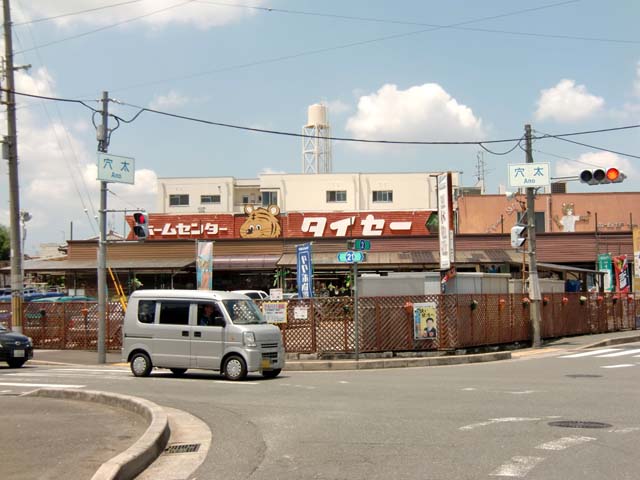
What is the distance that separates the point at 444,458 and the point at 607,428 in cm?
292

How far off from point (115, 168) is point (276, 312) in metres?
6.79

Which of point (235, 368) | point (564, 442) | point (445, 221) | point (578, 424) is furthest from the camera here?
point (445, 221)

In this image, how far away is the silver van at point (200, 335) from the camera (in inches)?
656

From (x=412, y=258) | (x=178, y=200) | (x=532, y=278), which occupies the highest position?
(x=178, y=200)

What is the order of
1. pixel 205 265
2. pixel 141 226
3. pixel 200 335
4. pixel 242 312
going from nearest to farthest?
pixel 200 335 → pixel 242 312 → pixel 141 226 → pixel 205 265

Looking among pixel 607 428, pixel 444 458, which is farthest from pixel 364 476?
pixel 607 428

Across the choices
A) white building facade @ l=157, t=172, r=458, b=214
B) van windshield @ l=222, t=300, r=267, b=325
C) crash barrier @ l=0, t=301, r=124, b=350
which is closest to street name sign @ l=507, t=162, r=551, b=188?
van windshield @ l=222, t=300, r=267, b=325

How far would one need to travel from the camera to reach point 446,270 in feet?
75.0

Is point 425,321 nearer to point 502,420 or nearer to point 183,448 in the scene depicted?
point 502,420

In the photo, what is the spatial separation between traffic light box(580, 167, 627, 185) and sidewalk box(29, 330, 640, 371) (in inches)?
223

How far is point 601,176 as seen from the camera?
2120 cm

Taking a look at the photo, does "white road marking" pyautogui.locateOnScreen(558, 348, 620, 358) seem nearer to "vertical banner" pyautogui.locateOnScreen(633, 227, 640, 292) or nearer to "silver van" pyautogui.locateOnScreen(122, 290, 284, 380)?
"silver van" pyautogui.locateOnScreen(122, 290, 284, 380)

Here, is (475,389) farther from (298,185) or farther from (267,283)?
(298,185)

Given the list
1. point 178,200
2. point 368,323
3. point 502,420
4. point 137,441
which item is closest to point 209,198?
point 178,200
